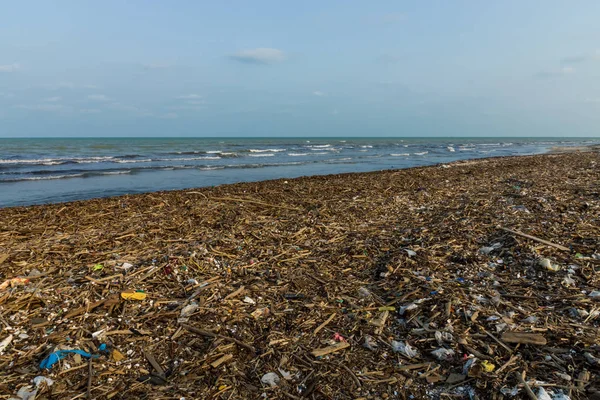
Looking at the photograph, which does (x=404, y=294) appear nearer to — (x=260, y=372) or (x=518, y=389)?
(x=518, y=389)

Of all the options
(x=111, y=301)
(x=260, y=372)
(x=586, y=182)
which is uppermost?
(x=586, y=182)

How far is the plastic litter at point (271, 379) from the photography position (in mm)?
2611

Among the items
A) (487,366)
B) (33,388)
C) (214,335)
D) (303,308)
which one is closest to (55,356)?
(33,388)

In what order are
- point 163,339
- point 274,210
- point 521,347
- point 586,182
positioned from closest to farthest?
1. point 521,347
2. point 163,339
3. point 274,210
4. point 586,182

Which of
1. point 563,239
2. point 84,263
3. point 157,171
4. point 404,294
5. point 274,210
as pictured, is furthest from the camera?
point 157,171

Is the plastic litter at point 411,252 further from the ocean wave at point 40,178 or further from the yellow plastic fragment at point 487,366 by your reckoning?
the ocean wave at point 40,178

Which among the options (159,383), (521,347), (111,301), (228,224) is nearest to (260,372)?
(159,383)

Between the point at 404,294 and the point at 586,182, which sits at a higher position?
the point at 586,182

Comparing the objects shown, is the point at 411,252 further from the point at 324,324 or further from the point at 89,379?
the point at 89,379

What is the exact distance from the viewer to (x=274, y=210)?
7.62m

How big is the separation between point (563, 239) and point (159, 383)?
5519 mm

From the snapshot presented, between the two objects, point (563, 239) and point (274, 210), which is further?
point (274, 210)

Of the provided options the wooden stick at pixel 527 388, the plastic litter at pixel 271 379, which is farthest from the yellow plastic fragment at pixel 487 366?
the plastic litter at pixel 271 379

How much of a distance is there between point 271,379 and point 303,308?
3.38 feet
